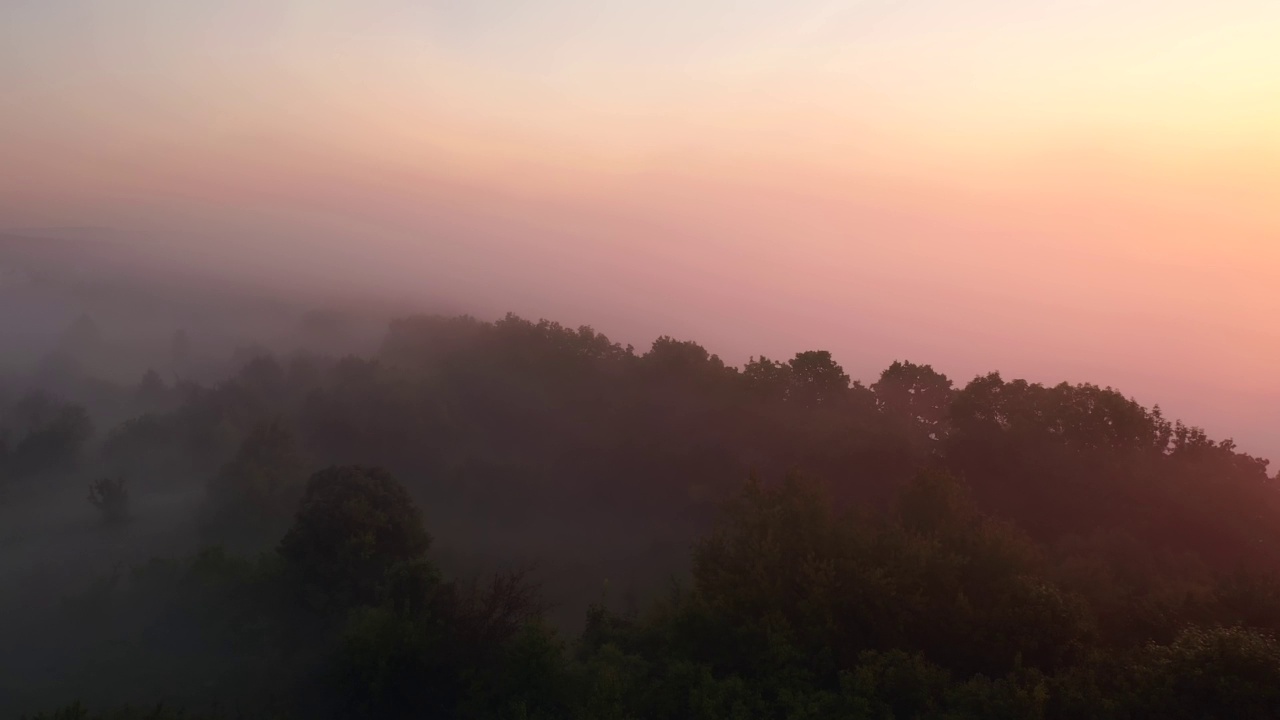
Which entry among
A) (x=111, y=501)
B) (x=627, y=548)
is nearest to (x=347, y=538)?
(x=627, y=548)

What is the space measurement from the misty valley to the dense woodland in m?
0.12

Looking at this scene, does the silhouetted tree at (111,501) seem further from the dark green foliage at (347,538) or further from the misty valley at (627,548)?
the dark green foliage at (347,538)

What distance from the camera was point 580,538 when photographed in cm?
3934

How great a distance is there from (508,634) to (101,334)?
5092 inches

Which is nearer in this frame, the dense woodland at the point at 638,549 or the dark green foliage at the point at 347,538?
the dense woodland at the point at 638,549

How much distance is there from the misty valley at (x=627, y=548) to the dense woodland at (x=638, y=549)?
0.12 metres

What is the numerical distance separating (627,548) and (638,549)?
0.68 m

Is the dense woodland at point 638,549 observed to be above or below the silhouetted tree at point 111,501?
above

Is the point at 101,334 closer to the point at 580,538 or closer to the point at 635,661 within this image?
the point at 580,538

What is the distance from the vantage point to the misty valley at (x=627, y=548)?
15.1 metres

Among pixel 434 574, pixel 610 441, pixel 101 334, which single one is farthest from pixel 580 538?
pixel 101 334

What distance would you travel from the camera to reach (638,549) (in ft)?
123

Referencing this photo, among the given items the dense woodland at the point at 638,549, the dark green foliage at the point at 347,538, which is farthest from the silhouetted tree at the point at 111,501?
the dark green foliage at the point at 347,538

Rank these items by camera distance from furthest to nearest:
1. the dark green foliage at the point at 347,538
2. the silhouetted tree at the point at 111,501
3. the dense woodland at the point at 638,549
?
the silhouetted tree at the point at 111,501
the dark green foliage at the point at 347,538
the dense woodland at the point at 638,549
